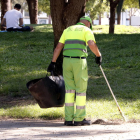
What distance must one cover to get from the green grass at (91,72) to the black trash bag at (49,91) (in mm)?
551

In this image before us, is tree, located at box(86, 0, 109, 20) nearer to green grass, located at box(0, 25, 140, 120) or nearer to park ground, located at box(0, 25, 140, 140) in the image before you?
green grass, located at box(0, 25, 140, 120)

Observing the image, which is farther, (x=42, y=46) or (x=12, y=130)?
(x=42, y=46)

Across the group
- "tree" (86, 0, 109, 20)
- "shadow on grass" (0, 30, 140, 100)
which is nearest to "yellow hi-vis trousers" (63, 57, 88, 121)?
"shadow on grass" (0, 30, 140, 100)

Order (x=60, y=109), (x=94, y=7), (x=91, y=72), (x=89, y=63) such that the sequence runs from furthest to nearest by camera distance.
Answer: (x=94, y=7)
(x=89, y=63)
(x=91, y=72)
(x=60, y=109)

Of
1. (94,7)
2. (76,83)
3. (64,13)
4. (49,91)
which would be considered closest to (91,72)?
(64,13)

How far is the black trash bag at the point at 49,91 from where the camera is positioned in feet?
18.4

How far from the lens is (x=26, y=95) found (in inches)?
308

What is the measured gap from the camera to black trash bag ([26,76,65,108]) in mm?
5602

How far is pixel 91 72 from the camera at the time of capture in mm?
9945

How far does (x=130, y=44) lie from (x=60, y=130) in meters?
9.59

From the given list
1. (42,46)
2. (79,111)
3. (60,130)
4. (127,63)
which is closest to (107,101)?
(79,111)

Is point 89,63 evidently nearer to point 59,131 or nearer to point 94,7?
point 59,131

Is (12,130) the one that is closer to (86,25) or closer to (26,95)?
(86,25)

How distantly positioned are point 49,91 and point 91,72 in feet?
14.6
